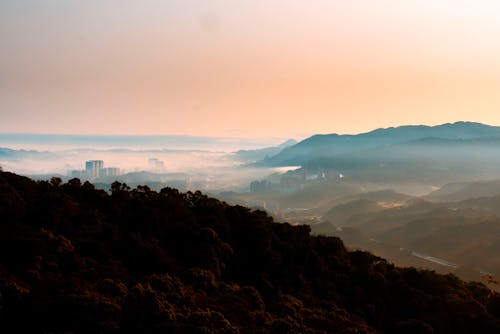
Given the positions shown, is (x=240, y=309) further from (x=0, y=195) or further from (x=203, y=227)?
(x=0, y=195)

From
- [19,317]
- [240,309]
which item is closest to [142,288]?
[19,317]

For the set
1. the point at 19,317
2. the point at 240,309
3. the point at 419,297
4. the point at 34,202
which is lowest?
the point at 419,297

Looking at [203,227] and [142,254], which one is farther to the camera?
[203,227]

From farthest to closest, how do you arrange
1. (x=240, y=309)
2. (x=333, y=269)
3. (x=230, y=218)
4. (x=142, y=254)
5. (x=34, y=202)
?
(x=230, y=218)
(x=333, y=269)
(x=34, y=202)
(x=142, y=254)
(x=240, y=309)

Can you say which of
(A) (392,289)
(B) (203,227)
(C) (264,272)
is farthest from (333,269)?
(B) (203,227)

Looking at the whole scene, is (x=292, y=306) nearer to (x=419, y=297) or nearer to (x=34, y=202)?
(x=419, y=297)

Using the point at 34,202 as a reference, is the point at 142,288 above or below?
below

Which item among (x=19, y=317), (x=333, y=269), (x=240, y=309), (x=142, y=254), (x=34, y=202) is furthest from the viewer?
(x=333, y=269)
